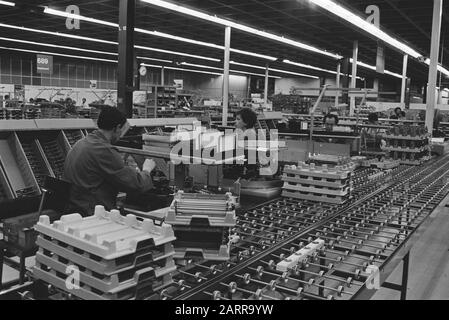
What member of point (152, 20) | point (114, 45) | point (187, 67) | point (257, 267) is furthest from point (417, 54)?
point (257, 267)

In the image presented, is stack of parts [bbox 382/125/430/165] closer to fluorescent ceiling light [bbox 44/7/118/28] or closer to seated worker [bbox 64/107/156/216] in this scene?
seated worker [bbox 64/107/156/216]

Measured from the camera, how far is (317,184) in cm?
335

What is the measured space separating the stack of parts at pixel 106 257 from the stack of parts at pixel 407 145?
5000 millimetres

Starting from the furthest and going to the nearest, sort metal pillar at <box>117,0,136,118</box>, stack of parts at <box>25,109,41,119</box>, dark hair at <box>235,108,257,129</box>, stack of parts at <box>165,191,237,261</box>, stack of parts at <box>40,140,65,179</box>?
stack of parts at <box>25,109,41,119</box> < metal pillar at <box>117,0,136,118</box> < dark hair at <box>235,108,257,129</box> < stack of parts at <box>40,140,65,179</box> < stack of parts at <box>165,191,237,261</box>

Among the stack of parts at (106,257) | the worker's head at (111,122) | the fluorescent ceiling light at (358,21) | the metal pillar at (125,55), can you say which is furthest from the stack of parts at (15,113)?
the stack of parts at (106,257)

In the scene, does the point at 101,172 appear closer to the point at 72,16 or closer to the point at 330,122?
the point at 330,122

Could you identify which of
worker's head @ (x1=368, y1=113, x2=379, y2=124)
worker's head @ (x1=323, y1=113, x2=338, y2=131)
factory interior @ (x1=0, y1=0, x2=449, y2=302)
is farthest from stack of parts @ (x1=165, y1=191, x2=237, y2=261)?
worker's head @ (x1=368, y1=113, x2=379, y2=124)

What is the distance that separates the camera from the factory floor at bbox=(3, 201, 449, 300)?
4.17 m

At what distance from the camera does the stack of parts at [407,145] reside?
5988mm

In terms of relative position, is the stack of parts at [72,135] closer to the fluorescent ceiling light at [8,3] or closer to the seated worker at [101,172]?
the seated worker at [101,172]

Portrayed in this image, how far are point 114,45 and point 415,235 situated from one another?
826 inches

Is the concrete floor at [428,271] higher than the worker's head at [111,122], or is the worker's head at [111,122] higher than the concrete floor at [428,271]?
the worker's head at [111,122]

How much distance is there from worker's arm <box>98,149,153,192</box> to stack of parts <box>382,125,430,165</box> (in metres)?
4.31

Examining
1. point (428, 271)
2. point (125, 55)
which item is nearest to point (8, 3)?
point (125, 55)
